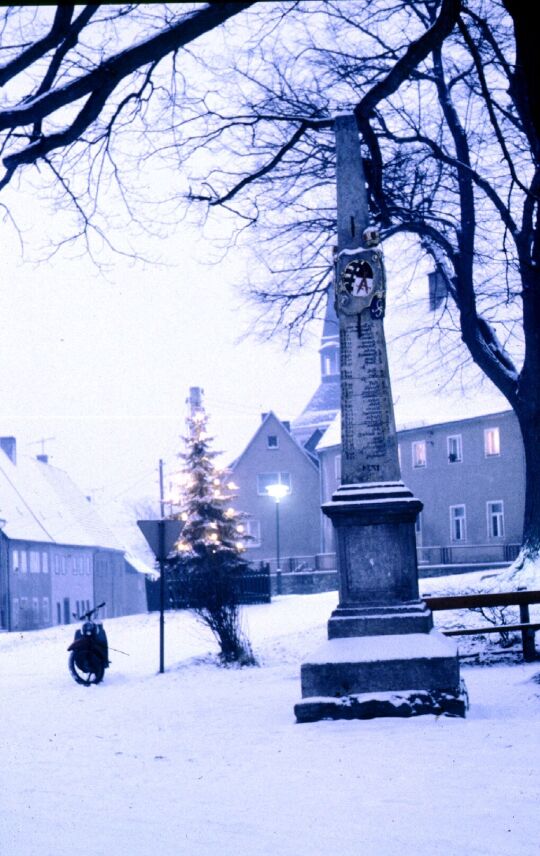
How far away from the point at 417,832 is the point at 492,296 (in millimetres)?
16596

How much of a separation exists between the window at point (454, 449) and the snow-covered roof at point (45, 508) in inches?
865

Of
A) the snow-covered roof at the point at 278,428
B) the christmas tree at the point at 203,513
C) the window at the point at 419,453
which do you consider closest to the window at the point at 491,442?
the window at the point at 419,453

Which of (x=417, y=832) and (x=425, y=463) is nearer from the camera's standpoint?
(x=417, y=832)

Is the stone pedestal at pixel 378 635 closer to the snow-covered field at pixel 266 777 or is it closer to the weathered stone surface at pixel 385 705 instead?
the weathered stone surface at pixel 385 705

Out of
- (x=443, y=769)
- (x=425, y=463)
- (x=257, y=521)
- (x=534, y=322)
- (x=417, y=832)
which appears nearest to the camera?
(x=417, y=832)

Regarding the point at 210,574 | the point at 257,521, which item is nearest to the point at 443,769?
the point at 210,574

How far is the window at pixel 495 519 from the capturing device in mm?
43066

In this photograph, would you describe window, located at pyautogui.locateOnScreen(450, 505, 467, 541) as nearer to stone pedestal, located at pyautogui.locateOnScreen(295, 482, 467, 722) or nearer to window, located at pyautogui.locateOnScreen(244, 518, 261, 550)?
window, located at pyautogui.locateOnScreen(244, 518, 261, 550)

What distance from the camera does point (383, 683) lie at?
8742 mm

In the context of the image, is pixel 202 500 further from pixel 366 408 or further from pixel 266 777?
pixel 266 777

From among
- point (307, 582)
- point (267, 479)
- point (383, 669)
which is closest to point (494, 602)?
point (383, 669)

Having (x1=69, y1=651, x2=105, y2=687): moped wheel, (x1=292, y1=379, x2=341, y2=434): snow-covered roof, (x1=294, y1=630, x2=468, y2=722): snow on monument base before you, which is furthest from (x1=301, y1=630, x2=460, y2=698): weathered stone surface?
(x1=292, y1=379, x2=341, y2=434): snow-covered roof

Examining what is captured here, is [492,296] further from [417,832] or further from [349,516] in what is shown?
[417,832]

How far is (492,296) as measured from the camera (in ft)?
66.4
